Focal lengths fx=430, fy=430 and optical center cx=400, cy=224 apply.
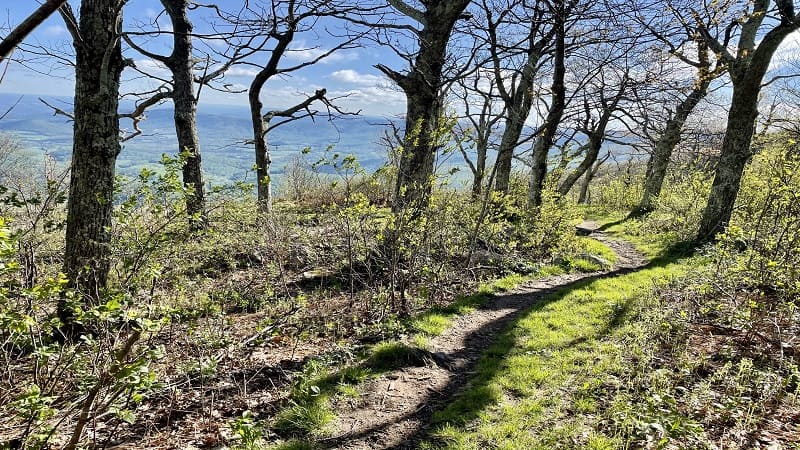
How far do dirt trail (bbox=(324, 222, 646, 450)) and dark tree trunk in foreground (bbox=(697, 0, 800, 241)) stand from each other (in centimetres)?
580

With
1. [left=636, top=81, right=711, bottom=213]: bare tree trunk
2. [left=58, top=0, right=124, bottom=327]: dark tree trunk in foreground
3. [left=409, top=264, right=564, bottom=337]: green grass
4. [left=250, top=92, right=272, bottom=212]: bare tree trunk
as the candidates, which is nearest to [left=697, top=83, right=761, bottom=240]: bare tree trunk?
[left=409, top=264, right=564, bottom=337]: green grass

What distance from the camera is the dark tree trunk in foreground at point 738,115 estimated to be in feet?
29.5

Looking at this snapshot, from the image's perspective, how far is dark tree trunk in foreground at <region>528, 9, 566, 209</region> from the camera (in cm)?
960

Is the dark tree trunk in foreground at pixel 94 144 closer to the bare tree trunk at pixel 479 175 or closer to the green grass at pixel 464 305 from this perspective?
the green grass at pixel 464 305

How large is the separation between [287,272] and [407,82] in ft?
13.2

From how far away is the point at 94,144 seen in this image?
438cm

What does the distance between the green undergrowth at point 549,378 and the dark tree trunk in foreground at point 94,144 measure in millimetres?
3891

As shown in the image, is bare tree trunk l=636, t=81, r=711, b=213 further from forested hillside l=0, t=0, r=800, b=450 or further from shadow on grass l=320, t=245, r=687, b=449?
shadow on grass l=320, t=245, r=687, b=449

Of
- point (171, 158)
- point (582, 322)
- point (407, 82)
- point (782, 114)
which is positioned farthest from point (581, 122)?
point (782, 114)

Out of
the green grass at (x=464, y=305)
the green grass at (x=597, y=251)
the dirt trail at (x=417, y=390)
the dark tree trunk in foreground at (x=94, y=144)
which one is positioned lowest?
the dirt trail at (x=417, y=390)

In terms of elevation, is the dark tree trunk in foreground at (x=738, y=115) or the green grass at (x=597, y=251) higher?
the dark tree trunk in foreground at (x=738, y=115)

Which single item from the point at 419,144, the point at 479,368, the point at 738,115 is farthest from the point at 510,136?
the point at 479,368

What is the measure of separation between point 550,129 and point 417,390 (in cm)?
785

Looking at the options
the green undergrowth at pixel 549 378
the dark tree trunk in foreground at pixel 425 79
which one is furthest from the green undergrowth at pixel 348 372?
the dark tree trunk in foreground at pixel 425 79
